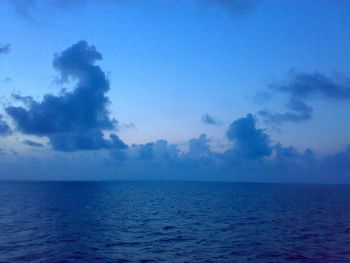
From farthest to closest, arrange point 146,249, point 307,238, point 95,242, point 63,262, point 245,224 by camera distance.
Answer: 1. point 245,224
2. point 307,238
3. point 95,242
4. point 146,249
5. point 63,262

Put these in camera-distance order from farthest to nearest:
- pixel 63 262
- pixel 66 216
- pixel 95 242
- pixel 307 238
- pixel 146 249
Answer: pixel 66 216 → pixel 307 238 → pixel 95 242 → pixel 146 249 → pixel 63 262

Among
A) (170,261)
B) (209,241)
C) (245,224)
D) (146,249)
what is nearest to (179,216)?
(245,224)

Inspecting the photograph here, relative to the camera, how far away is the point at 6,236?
4575 cm

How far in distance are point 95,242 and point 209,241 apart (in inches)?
579

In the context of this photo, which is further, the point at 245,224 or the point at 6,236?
the point at 245,224

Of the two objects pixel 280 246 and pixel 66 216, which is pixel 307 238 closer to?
pixel 280 246

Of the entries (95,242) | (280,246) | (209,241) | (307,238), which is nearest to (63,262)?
(95,242)

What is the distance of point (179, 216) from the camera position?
2781 inches

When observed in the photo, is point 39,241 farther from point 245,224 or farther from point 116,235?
point 245,224

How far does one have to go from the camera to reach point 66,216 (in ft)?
224

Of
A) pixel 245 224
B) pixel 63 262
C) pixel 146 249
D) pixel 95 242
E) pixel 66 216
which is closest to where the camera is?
pixel 63 262

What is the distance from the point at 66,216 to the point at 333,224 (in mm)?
51165

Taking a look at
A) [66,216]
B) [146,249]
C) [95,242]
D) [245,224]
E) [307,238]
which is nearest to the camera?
[146,249]

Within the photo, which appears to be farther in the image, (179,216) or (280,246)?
(179,216)
